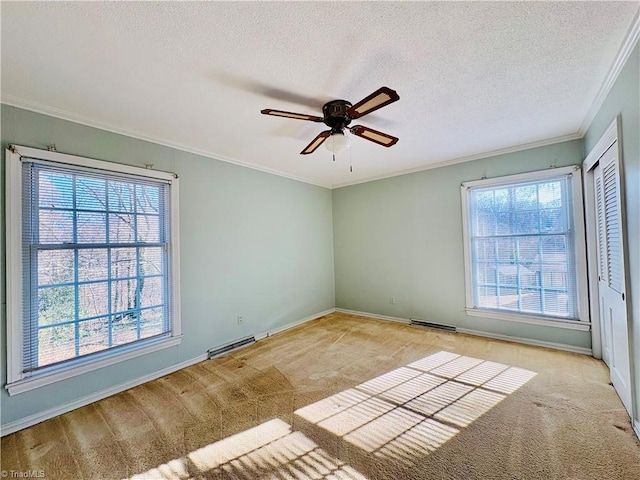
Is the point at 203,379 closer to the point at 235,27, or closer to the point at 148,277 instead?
the point at 148,277

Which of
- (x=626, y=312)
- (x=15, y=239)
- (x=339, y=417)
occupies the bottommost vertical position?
(x=339, y=417)

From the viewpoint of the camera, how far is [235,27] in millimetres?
1483

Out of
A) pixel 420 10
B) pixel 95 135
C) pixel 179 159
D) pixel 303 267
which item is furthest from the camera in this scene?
pixel 303 267

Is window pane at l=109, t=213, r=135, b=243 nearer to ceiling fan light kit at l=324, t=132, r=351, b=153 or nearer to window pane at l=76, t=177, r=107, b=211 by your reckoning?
window pane at l=76, t=177, r=107, b=211

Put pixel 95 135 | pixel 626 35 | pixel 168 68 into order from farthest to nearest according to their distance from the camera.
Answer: pixel 95 135 < pixel 168 68 < pixel 626 35

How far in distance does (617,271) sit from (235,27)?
3.27m

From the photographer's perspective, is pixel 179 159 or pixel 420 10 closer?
pixel 420 10

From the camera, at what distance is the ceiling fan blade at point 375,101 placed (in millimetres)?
1615

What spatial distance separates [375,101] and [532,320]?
3.40 metres

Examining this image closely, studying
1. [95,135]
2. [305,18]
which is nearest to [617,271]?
[305,18]

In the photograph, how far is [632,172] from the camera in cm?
180

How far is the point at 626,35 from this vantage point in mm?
1613

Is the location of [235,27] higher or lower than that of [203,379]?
higher

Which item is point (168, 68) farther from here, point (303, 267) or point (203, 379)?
point (303, 267)
